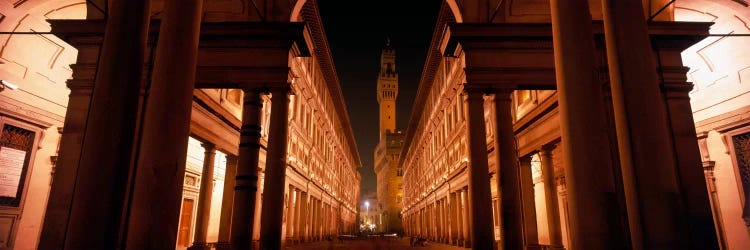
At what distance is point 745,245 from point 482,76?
10660 millimetres

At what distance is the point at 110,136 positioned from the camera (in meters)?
5.27

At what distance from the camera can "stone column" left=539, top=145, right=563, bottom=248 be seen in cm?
1532

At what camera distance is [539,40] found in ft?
34.2

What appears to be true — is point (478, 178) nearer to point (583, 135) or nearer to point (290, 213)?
point (583, 135)

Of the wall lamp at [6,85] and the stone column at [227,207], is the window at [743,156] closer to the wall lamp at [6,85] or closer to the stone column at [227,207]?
the stone column at [227,207]

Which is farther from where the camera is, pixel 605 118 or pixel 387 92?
pixel 387 92

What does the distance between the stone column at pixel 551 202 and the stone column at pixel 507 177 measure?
553 cm

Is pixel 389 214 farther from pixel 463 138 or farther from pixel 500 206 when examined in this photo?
pixel 500 206

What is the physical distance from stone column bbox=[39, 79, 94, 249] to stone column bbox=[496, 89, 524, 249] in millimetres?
9472

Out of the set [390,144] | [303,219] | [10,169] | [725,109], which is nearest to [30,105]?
[10,169]

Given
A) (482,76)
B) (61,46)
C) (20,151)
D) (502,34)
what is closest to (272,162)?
(482,76)

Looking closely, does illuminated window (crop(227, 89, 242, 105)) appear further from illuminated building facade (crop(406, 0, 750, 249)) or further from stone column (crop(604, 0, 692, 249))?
stone column (crop(604, 0, 692, 249))

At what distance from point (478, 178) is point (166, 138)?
753 cm

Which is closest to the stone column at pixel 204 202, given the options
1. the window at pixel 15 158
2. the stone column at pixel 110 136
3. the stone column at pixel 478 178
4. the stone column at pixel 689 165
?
the window at pixel 15 158
